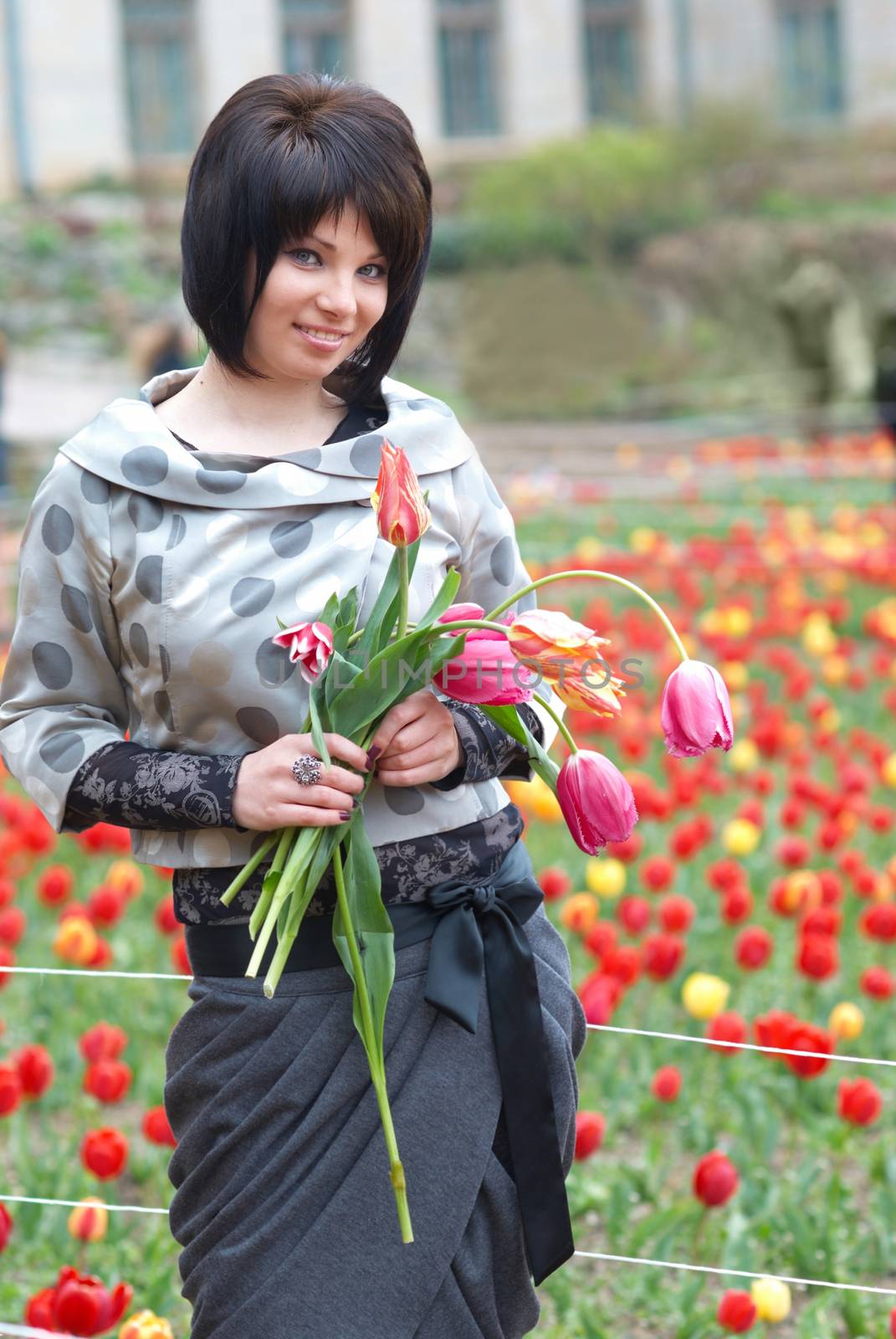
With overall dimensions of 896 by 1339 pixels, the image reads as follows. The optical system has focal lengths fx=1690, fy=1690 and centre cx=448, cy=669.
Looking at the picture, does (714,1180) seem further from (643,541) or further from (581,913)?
(643,541)

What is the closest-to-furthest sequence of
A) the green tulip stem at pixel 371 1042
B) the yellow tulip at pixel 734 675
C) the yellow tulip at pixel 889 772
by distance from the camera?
1. the green tulip stem at pixel 371 1042
2. the yellow tulip at pixel 889 772
3. the yellow tulip at pixel 734 675

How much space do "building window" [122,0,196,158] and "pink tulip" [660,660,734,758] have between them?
20.2m

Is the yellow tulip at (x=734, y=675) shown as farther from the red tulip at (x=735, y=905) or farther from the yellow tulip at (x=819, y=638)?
the red tulip at (x=735, y=905)

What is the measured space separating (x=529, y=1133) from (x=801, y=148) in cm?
1981

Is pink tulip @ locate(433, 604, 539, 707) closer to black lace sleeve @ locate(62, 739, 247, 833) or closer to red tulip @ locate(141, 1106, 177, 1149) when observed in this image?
black lace sleeve @ locate(62, 739, 247, 833)

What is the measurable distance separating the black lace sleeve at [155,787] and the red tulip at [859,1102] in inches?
48.6

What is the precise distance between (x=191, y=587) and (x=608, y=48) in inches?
848

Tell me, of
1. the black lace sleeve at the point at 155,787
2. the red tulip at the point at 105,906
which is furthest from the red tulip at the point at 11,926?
the black lace sleeve at the point at 155,787

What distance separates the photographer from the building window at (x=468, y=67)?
2095cm

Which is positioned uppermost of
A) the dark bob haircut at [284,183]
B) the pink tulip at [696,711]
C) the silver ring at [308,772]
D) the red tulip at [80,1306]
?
the dark bob haircut at [284,183]

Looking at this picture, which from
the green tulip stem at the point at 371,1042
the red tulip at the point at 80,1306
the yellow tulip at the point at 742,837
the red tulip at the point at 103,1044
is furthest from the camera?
the yellow tulip at the point at 742,837

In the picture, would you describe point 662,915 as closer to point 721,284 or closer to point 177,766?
point 177,766

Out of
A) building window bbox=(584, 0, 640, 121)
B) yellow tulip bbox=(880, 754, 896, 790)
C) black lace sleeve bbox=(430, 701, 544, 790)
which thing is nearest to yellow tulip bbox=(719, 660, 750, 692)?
yellow tulip bbox=(880, 754, 896, 790)

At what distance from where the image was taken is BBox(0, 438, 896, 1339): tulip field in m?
2.20
